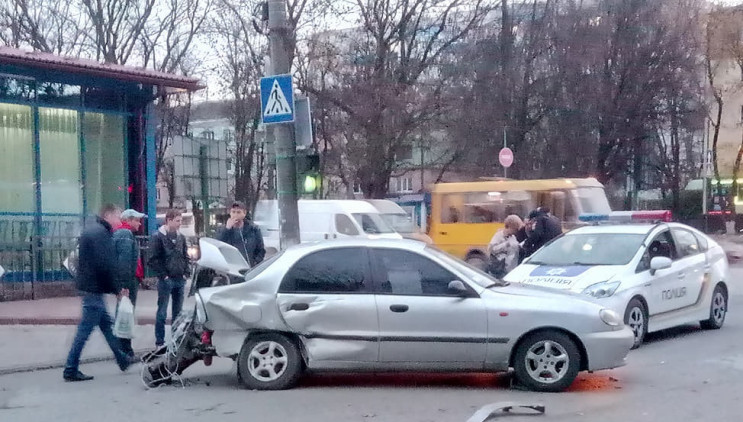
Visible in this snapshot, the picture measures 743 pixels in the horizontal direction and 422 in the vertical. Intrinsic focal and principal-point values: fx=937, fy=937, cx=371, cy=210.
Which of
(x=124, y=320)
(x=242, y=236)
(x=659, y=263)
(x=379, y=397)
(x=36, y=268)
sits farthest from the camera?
(x=36, y=268)

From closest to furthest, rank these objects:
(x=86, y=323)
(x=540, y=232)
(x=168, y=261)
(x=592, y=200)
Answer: (x=86, y=323)
(x=168, y=261)
(x=540, y=232)
(x=592, y=200)

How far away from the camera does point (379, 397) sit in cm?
832

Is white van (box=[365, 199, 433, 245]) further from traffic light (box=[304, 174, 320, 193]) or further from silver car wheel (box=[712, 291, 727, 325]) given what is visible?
silver car wheel (box=[712, 291, 727, 325])

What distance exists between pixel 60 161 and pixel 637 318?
1168 centimetres

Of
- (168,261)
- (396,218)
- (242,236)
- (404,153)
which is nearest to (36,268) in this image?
(242,236)

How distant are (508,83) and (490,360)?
3002 cm

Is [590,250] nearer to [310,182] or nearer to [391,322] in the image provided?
[310,182]

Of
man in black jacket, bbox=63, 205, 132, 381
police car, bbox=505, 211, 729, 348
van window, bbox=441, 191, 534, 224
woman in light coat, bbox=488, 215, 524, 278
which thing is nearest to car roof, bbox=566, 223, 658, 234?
police car, bbox=505, 211, 729, 348

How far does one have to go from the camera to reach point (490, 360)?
8445 millimetres

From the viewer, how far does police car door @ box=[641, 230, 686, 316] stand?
11211 mm

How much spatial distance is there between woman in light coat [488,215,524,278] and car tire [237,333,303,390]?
17.9 ft

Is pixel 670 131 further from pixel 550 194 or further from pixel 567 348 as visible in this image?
pixel 567 348

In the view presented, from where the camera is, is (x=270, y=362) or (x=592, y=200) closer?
(x=270, y=362)

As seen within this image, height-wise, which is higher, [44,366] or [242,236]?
[242,236]
